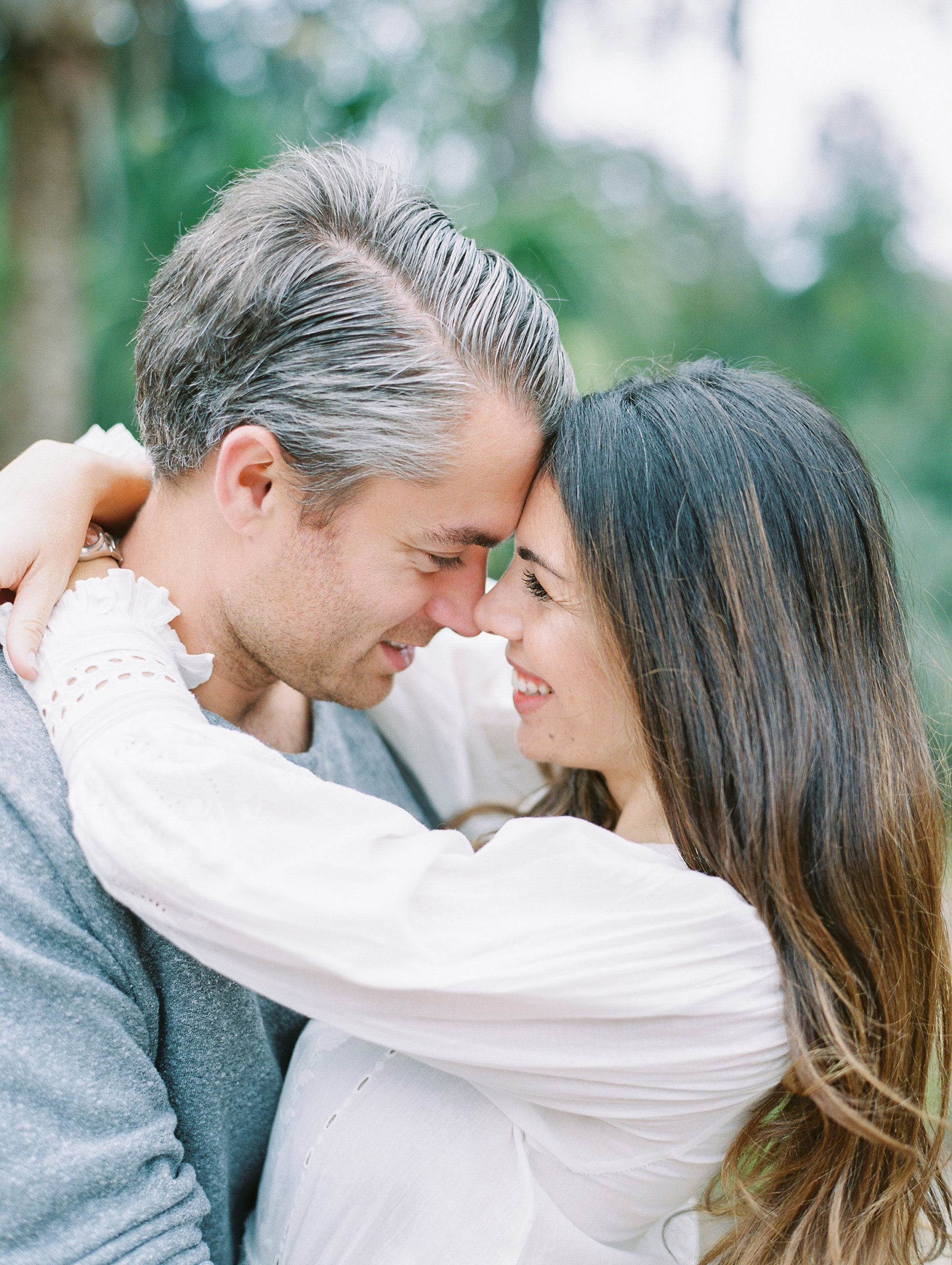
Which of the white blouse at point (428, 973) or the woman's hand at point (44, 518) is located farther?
the woman's hand at point (44, 518)

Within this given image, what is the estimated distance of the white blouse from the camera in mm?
1295

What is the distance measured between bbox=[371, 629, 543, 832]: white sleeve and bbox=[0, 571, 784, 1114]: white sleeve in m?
0.97

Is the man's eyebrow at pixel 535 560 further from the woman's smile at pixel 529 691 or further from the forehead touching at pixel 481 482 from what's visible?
the woman's smile at pixel 529 691

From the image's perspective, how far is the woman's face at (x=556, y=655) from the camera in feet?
5.78

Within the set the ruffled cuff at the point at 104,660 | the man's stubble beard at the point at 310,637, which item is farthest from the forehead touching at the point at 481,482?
the ruffled cuff at the point at 104,660

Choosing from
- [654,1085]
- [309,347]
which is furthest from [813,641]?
[309,347]

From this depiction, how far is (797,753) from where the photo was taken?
1549 millimetres

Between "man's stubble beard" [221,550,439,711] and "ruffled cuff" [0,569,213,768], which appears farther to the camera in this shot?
"man's stubble beard" [221,550,439,711]

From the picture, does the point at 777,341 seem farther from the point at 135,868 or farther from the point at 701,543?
the point at 135,868

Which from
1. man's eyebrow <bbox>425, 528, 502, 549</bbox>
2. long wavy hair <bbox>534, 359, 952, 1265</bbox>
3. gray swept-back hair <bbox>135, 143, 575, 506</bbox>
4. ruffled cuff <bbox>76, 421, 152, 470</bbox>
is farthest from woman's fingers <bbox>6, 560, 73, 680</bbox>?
long wavy hair <bbox>534, 359, 952, 1265</bbox>

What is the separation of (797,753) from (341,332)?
3.59 feet

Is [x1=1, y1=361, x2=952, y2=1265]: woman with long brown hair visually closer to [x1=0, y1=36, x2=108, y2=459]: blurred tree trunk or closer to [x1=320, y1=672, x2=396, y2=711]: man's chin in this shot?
[x1=320, y1=672, x2=396, y2=711]: man's chin

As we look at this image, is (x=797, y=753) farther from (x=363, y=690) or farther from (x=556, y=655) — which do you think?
(x=363, y=690)

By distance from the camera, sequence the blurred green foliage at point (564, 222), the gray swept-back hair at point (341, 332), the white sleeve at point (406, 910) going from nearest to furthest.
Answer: the white sleeve at point (406, 910) → the gray swept-back hair at point (341, 332) → the blurred green foliage at point (564, 222)
